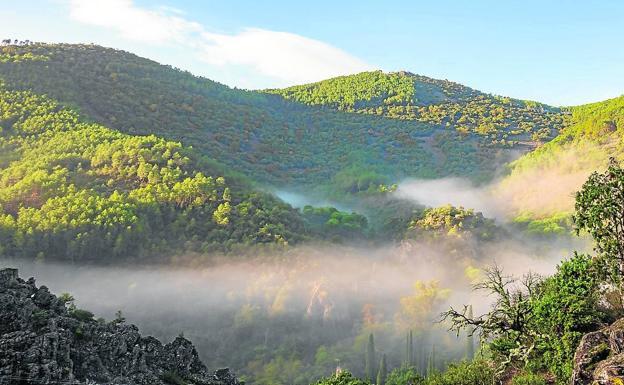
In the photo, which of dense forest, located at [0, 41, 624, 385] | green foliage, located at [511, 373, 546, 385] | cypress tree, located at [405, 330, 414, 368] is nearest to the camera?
green foliage, located at [511, 373, 546, 385]

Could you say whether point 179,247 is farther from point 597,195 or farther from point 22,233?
point 597,195

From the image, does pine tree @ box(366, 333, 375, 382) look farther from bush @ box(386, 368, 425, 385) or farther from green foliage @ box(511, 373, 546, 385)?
green foliage @ box(511, 373, 546, 385)

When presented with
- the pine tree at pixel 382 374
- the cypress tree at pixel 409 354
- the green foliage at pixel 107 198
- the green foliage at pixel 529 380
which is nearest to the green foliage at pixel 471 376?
the green foliage at pixel 529 380

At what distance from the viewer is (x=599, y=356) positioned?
35.3 metres

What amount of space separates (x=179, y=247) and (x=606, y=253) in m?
126

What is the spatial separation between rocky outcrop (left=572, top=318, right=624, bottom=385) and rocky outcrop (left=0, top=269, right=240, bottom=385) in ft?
88.2

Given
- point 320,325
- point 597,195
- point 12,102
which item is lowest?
point 320,325

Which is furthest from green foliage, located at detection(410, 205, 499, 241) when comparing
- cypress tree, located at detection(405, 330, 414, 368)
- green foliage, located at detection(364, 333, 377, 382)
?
green foliage, located at detection(364, 333, 377, 382)

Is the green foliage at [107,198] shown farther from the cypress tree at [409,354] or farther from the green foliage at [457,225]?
the cypress tree at [409,354]

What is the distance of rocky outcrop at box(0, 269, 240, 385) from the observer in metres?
29.1

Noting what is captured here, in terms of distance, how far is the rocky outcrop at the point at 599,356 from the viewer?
1223 inches

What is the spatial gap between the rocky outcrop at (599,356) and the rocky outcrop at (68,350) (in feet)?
88.2

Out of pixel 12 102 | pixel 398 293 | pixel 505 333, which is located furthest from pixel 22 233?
pixel 505 333

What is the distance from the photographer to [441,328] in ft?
426
